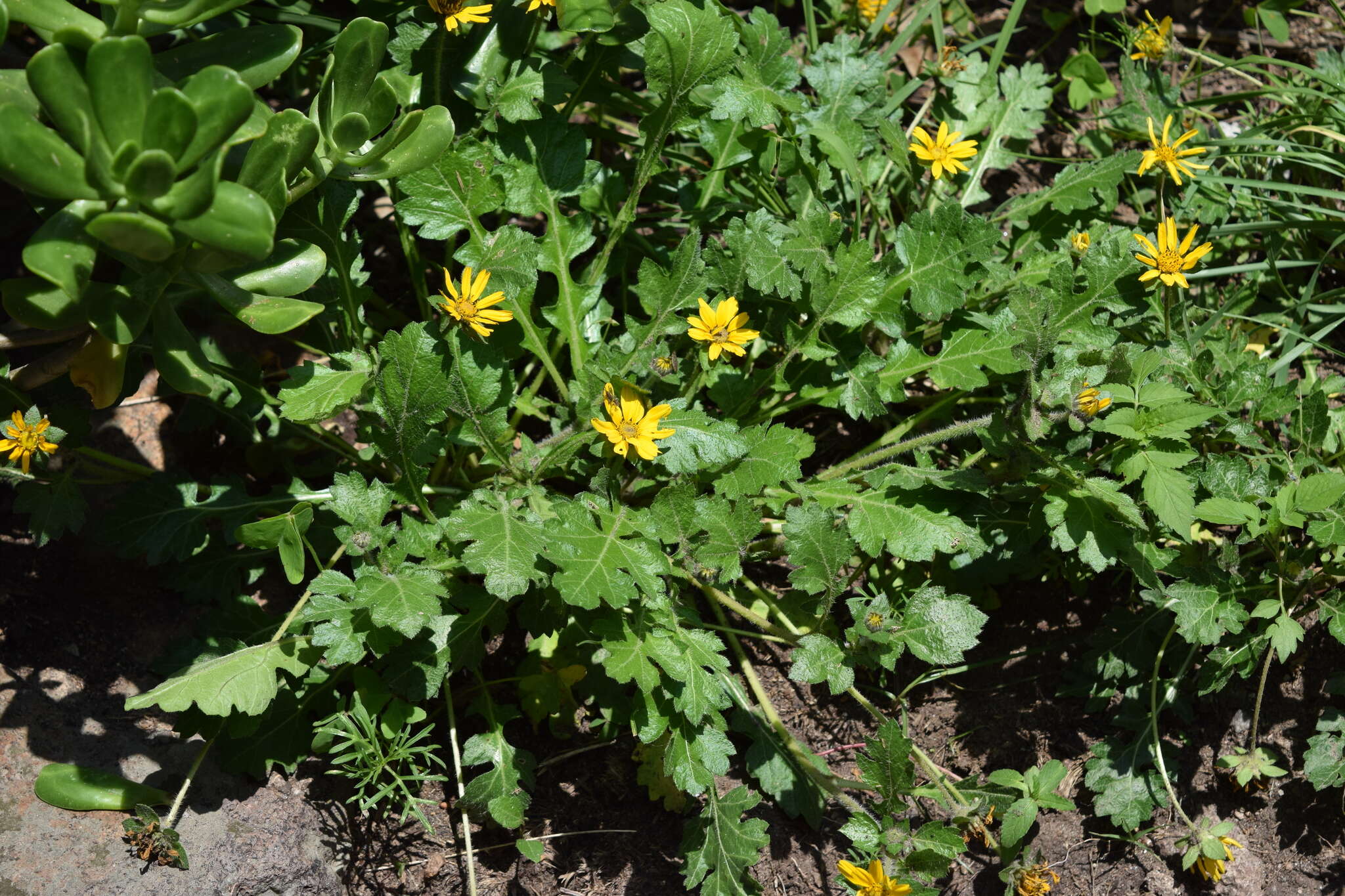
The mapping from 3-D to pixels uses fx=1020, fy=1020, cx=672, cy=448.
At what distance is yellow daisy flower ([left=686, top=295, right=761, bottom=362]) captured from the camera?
2701 mm

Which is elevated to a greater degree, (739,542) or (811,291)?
(811,291)

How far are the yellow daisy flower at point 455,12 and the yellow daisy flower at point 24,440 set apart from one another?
1424mm

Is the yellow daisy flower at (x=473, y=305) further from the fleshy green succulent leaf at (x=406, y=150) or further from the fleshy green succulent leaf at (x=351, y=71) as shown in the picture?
the fleshy green succulent leaf at (x=351, y=71)

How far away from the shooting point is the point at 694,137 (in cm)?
346

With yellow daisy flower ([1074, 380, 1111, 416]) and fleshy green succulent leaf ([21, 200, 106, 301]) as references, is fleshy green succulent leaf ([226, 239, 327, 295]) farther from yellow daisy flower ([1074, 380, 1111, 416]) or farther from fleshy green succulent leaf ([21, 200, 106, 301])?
yellow daisy flower ([1074, 380, 1111, 416])

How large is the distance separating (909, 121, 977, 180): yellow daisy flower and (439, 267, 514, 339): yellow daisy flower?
1473 millimetres

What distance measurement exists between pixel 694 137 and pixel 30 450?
2179 mm

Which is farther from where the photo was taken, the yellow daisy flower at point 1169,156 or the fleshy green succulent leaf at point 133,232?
the yellow daisy flower at point 1169,156

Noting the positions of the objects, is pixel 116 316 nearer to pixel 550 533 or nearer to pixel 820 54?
pixel 550 533

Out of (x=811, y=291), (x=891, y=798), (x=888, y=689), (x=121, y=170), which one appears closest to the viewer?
(x=121, y=170)

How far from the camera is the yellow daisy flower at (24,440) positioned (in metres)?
2.48

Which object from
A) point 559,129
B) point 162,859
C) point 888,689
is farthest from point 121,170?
point 888,689

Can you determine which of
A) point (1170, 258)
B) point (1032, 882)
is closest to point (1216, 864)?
point (1032, 882)

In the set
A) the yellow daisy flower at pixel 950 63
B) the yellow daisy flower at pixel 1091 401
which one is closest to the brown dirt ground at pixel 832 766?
the yellow daisy flower at pixel 1091 401
